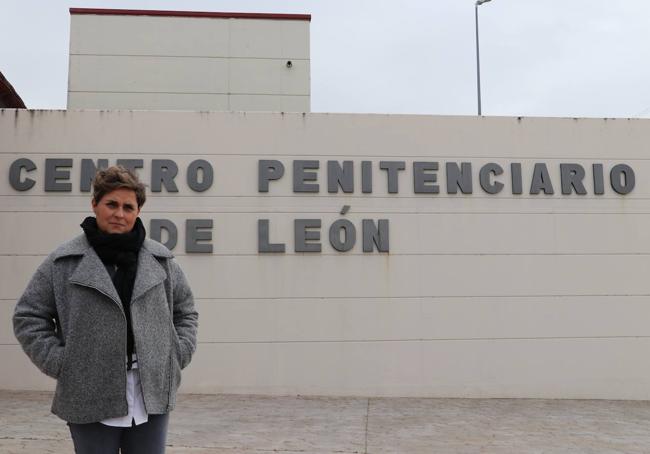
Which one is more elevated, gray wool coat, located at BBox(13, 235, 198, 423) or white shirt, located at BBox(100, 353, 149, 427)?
gray wool coat, located at BBox(13, 235, 198, 423)

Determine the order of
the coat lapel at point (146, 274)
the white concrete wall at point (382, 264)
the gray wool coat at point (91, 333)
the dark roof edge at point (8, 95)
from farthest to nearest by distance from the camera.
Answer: the dark roof edge at point (8, 95) < the white concrete wall at point (382, 264) < the coat lapel at point (146, 274) < the gray wool coat at point (91, 333)

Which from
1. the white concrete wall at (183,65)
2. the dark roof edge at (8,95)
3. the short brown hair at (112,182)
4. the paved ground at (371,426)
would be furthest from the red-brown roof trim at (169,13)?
the short brown hair at (112,182)

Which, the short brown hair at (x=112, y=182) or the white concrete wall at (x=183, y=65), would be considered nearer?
the short brown hair at (x=112, y=182)

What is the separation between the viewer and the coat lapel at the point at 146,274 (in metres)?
2.34

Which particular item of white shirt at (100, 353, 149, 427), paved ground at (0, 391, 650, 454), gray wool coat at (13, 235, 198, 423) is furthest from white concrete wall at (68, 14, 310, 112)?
white shirt at (100, 353, 149, 427)

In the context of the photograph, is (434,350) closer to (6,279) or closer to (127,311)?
(6,279)

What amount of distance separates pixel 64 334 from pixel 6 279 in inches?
242

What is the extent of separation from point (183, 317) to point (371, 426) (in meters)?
3.88

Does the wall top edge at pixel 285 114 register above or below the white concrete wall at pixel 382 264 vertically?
above

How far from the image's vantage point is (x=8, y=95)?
925cm

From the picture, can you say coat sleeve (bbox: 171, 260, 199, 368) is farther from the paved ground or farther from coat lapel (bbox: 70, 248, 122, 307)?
the paved ground

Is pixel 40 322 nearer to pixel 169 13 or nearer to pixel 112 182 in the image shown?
pixel 112 182

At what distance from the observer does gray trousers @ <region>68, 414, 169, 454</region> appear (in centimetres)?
227

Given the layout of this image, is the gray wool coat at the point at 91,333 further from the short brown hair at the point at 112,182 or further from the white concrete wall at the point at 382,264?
the white concrete wall at the point at 382,264
